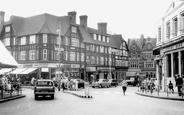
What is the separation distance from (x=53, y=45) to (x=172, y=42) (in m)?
26.5

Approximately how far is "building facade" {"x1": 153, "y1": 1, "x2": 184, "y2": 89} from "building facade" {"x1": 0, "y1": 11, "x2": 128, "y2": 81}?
19.1 metres

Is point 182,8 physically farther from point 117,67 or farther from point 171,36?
point 117,67

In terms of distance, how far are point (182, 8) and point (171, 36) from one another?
3.74 meters

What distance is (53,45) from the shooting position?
47.8 m

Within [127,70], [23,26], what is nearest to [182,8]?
[23,26]

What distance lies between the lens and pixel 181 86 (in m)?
21.6

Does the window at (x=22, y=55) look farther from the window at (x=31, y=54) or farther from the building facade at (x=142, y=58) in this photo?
the building facade at (x=142, y=58)

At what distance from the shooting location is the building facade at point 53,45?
155 ft

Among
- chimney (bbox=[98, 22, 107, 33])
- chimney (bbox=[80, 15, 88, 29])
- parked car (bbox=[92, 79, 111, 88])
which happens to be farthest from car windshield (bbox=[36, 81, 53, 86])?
chimney (bbox=[98, 22, 107, 33])

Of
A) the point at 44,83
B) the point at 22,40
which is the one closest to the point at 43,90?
the point at 44,83

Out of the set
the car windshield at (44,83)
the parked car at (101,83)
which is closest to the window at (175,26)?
the car windshield at (44,83)

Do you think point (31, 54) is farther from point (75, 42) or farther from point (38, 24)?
point (75, 42)

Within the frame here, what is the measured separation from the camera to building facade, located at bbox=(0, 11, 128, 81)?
47125mm

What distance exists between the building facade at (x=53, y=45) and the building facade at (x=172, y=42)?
62.8ft
